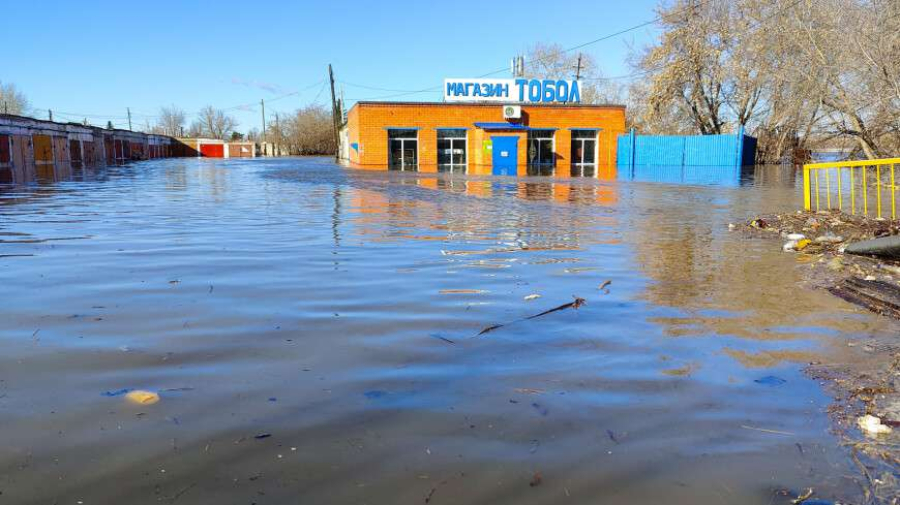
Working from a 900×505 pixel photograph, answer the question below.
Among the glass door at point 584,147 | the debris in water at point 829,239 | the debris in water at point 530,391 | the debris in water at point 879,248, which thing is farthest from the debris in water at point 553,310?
the glass door at point 584,147

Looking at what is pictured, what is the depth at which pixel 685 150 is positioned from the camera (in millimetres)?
38500

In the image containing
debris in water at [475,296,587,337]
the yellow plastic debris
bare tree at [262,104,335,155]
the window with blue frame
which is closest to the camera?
the yellow plastic debris

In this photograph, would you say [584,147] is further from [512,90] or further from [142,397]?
[142,397]

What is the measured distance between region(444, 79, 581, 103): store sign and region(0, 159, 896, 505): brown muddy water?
32.8 metres

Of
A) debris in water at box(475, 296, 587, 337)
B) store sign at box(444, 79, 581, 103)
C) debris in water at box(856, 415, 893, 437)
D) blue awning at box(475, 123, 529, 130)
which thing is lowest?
debris in water at box(856, 415, 893, 437)

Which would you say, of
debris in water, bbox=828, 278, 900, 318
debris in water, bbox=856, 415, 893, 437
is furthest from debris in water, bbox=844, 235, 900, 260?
debris in water, bbox=856, 415, 893, 437

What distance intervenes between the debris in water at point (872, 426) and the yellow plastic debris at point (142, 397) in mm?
3169

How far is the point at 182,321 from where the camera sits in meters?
4.20

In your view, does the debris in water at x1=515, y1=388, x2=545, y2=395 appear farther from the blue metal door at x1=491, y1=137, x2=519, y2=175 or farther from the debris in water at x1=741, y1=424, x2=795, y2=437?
the blue metal door at x1=491, y1=137, x2=519, y2=175

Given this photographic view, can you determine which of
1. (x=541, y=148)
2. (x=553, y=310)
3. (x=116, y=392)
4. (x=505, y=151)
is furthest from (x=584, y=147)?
(x=116, y=392)

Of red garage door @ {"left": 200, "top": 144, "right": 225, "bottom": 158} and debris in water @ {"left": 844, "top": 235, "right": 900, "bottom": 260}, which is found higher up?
red garage door @ {"left": 200, "top": 144, "right": 225, "bottom": 158}

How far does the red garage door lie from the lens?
276 ft

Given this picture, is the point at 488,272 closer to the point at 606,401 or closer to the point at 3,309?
the point at 606,401

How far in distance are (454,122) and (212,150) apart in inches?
2198
